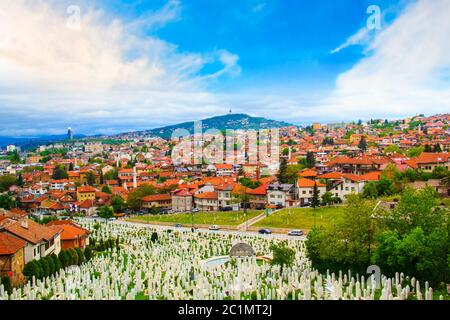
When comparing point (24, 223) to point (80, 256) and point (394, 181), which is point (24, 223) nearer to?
point (80, 256)

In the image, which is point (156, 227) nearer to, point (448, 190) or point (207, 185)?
point (207, 185)

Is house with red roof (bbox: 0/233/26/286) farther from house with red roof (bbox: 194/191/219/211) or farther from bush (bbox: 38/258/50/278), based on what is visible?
house with red roof (bbox: 194/191/219/211)

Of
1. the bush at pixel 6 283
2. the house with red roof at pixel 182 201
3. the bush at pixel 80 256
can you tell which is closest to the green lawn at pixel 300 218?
the bush at pixel 80 256

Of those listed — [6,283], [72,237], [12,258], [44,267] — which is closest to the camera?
[6,283]

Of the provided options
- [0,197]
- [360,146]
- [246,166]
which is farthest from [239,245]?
[360,146]

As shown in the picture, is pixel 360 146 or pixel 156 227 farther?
pixel 360 146

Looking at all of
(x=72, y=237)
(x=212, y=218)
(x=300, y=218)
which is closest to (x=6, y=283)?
(x=72, y=237)
